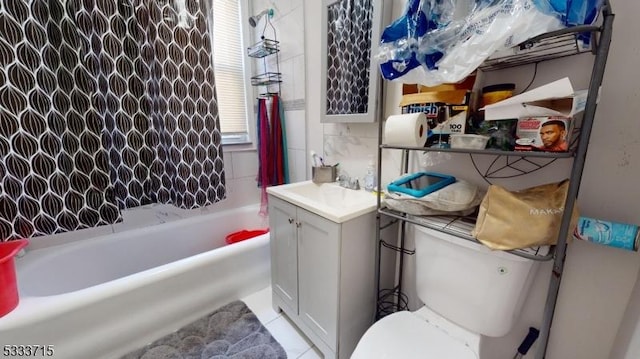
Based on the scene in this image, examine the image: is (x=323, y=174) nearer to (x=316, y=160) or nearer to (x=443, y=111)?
(x=316, y=160)

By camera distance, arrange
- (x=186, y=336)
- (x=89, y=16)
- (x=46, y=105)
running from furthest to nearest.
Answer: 1. (x=186, y=336)
2. (x=89, y=16)
3. (x=46, y=105)

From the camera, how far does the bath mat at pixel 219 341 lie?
1310 millimetres

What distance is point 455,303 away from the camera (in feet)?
3.09

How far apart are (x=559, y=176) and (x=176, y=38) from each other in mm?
1997

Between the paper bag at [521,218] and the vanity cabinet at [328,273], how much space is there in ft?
1.59

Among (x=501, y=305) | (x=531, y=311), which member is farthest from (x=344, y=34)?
(x=531, y=311)

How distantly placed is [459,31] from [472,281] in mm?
808

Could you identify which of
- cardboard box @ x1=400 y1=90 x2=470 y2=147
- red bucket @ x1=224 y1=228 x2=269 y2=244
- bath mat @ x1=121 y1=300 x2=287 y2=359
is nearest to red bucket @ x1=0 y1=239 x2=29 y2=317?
bath mat @ x1=121 y1=300 x2=287 y2=359

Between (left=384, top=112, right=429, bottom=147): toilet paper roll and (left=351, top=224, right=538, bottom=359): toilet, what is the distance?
1.17ft

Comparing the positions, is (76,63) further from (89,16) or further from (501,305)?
(501,305)

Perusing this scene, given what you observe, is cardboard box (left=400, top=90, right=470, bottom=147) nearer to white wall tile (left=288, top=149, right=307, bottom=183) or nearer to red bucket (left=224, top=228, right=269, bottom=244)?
white wall tile (left=288, top=149, right=307, bottom=183)

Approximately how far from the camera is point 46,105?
1.18 m

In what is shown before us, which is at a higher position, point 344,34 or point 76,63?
point 344,34

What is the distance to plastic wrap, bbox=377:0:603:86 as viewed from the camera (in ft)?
1.86
